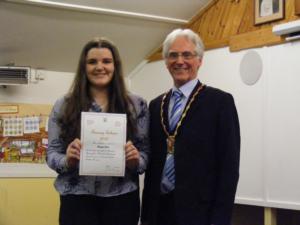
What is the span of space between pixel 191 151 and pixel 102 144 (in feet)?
1.16

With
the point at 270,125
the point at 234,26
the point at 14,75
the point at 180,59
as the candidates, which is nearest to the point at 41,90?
the point at 14,75

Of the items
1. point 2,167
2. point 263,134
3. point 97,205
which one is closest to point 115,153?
point 97,205

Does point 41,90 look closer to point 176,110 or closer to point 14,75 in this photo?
point 14,75

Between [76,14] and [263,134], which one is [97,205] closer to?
[263,134]

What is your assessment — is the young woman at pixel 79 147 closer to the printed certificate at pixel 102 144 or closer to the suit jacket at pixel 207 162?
Result: the printed certificate at pixel 102 144

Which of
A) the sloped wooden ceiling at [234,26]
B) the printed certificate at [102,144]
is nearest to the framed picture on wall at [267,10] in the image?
the sloped wooden ceiling at [234,26]

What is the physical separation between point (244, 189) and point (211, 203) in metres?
1.87

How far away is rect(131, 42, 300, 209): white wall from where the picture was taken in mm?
3318

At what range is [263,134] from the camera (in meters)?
3.53

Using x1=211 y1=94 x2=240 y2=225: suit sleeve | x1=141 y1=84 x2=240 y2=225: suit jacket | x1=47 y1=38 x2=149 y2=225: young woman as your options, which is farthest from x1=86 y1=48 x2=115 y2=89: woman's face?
x1=211 y1=94 x2=240 y2=225: suit sleeve

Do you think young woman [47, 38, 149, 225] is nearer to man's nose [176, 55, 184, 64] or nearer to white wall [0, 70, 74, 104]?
man's nose [176, 55, 184, 64]

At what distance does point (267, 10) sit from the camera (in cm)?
364

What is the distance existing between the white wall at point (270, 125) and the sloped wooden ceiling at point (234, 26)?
77 millimetres

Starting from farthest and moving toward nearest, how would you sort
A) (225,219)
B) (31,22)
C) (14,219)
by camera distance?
1. (14,219)
2. (31,22)
3. (225,219)
